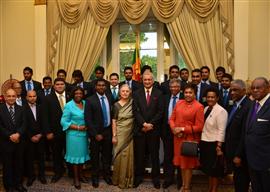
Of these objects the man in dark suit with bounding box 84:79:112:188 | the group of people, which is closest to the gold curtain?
the group of people

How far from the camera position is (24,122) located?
4902 millimetres

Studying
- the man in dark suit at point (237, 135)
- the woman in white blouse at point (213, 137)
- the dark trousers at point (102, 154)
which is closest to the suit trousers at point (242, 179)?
the man in dark suit at point (237, 135)

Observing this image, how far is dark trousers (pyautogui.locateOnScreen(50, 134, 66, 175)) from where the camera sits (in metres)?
5.32

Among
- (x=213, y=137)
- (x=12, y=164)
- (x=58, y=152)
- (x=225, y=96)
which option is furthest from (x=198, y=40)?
(x=12, y=164)

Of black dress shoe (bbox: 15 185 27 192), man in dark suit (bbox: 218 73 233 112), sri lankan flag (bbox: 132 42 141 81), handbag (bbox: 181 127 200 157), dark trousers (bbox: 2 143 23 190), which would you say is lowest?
black dress shoe (bbox: 15 185 27 192)

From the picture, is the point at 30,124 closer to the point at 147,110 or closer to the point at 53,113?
the point at 53,113

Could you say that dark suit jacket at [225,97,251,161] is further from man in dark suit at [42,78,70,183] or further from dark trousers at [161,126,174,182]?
man in dark suit at [42,78,70,183]

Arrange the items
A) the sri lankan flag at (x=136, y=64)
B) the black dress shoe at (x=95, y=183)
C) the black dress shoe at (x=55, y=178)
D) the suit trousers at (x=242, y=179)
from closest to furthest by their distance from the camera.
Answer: the suit trousers at (x=242, y=179)
the black dress shoe at (x=95, y=183)
the black dress shoe at (x=55, y=178)
the sri lankan flag at (x=136, y=64)

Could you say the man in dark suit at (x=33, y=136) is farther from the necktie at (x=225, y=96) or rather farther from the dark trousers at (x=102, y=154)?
the necktie at (x=225, y=96)

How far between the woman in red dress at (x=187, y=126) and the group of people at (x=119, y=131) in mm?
12

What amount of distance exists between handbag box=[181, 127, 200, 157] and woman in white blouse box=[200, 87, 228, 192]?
0.15 m

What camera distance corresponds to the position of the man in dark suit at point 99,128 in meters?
4.99

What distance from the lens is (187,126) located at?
14.5 feet

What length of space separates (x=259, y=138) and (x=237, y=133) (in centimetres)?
55
